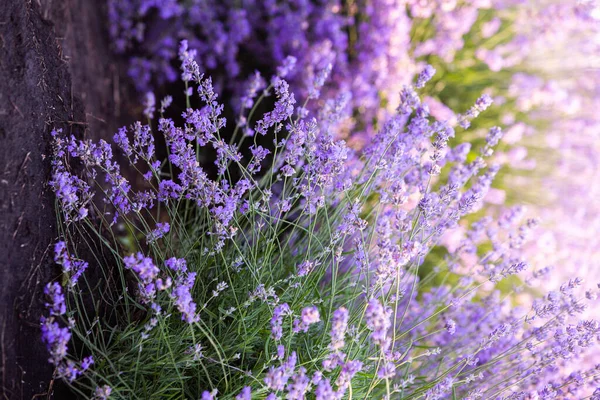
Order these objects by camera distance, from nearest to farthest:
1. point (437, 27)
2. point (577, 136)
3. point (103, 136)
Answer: point (103, 136), point (437, 27), point (577, 136)

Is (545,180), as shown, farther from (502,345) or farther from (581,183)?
(502,345)

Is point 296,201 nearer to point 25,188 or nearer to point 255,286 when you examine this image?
point 255,286

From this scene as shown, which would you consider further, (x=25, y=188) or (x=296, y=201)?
(x=296, y=201)

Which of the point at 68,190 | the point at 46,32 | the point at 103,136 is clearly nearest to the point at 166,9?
A: the point at 103,136

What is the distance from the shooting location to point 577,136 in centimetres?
253

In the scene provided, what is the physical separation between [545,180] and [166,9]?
6.10 feet

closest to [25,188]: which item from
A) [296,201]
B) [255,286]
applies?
[255,286]

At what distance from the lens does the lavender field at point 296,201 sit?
1164mm

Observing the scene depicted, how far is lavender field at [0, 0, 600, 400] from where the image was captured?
1.16 meters

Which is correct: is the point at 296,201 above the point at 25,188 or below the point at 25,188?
below

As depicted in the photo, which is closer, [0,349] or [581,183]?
[0,349]

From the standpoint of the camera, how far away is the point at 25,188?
1198mm

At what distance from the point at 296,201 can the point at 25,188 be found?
2.63ft

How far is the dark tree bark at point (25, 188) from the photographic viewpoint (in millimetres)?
1147
